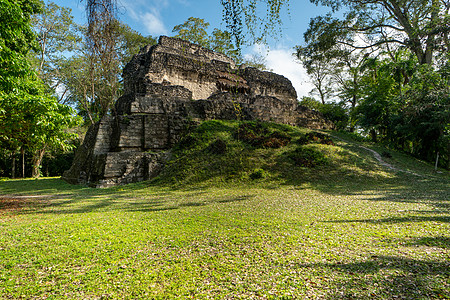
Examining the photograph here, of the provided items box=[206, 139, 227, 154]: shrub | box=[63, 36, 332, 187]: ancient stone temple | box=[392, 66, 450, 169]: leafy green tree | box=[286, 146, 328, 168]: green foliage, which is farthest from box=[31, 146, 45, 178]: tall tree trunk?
box=[392, 66, 450, 169]: leafy green tree

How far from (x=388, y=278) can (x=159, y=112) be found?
1433 centimetres

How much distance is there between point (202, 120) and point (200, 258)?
12.7 metres

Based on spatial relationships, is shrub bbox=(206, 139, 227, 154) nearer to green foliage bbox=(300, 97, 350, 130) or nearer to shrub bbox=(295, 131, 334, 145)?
shrub bbox=(295, 131, 334, 145)

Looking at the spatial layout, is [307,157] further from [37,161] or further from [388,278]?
[37,161]

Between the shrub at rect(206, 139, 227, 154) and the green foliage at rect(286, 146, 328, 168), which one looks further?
the shrub at rect(206, 139, 227, 154)

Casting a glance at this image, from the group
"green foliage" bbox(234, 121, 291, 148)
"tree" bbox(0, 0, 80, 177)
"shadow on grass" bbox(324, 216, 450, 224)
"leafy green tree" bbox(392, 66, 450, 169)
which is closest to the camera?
"shadow on grass" bbox(324, 216, 450, 224)

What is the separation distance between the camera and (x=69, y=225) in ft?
15.4

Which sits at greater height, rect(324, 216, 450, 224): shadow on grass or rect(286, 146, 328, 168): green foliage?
rect(286, 146, 328, 168): green foliage

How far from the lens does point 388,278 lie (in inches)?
97.0

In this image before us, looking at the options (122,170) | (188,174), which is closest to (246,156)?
(188,174)

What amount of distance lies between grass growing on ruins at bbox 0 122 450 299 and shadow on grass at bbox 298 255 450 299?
0.01m

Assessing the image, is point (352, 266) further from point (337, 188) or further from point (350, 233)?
point (337, 188)

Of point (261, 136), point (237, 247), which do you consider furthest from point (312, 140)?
point (237, 247)

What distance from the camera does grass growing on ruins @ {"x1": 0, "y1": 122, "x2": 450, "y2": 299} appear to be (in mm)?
2379
